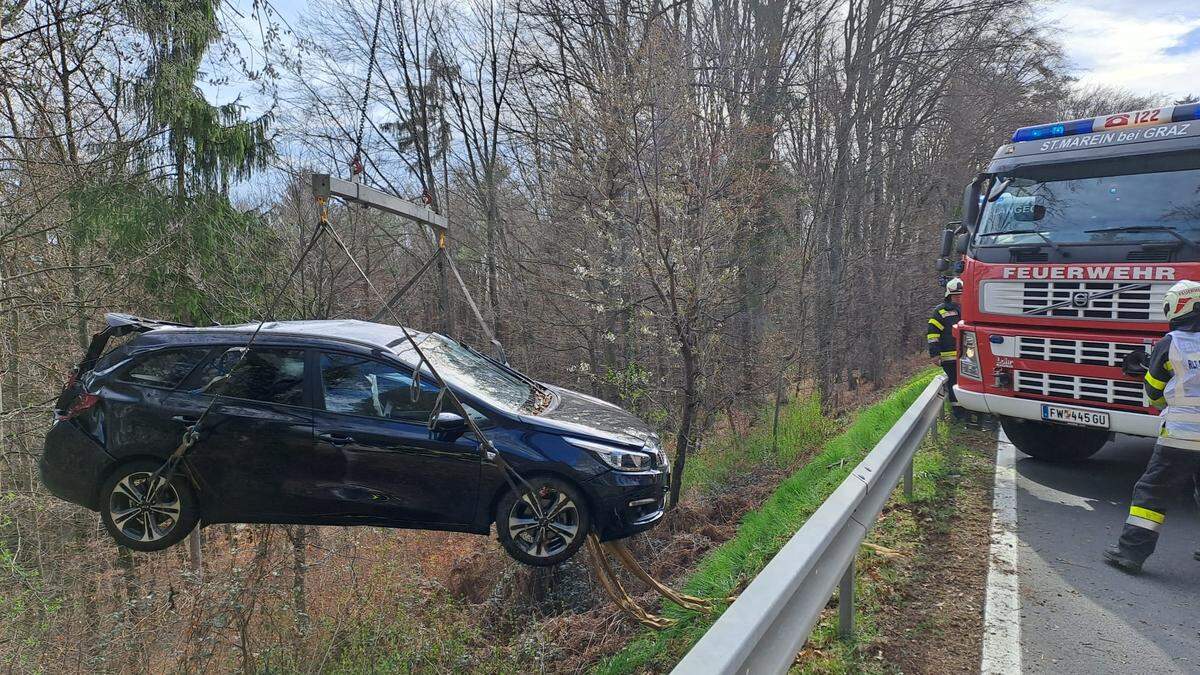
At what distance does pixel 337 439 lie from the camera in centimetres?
454

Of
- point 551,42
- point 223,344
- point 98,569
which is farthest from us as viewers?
point 551,42

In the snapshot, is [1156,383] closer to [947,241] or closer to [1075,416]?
[1075,416]

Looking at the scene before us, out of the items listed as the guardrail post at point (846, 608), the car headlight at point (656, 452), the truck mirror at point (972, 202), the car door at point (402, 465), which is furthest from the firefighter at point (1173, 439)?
the car door at point (402, 465)

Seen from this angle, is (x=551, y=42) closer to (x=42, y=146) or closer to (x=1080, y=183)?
(x=42, y=146)

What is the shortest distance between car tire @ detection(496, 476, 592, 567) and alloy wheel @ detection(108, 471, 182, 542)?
221cm

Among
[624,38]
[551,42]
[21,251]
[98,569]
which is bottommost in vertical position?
[98,569]

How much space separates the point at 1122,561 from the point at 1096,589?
458mm

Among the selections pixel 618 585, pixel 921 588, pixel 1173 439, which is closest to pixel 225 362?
pixel 618 585

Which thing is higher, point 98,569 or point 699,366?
point 699,366

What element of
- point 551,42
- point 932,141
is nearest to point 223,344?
point 551,42

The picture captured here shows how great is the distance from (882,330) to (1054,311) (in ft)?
46.3

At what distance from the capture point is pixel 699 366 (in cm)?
1026

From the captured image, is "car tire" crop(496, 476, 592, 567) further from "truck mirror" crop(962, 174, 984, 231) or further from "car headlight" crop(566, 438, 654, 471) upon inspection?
"truck mirror" crop(962, 174, 984, 231)

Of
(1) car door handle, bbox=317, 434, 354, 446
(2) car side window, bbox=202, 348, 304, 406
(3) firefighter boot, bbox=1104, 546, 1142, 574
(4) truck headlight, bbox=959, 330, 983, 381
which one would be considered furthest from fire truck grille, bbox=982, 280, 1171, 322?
(2) car side window, bbox=202, 348, 304, 406
